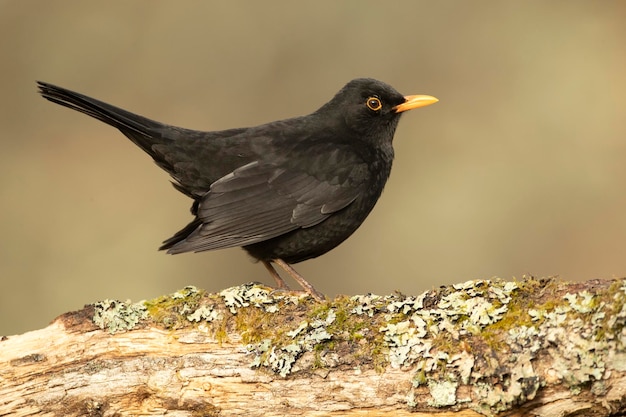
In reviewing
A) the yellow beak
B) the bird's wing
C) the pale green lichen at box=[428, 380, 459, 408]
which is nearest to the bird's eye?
the yellow beak

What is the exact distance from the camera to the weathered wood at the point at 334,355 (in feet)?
11.9

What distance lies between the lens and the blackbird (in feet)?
18.1

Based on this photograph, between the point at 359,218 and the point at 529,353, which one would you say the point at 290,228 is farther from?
the point at 529,353

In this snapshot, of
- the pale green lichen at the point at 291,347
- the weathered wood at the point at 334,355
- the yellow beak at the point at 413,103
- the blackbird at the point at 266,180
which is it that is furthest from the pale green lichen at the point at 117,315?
the yellow beak at the point at 413,103

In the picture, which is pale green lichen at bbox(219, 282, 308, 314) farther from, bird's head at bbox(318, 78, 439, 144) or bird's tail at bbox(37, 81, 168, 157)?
bird's head at bbox(318, 78, 439, 144)

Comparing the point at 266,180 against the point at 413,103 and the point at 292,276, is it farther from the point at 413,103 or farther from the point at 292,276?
the point at 413,103

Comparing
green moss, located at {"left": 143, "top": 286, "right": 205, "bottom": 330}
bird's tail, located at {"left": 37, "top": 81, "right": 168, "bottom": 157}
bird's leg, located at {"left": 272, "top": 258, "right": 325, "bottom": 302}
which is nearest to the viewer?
green moss, located at {"left": 143, "top": 286, "right": 205, "bottom": 330}

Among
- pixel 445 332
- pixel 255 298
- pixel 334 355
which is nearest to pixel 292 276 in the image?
pixel 255 298

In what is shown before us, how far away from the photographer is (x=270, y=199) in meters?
5.67

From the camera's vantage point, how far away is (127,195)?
364 inches

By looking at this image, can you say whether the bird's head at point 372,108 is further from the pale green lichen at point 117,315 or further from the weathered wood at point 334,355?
the pale green lichen at point 117,315

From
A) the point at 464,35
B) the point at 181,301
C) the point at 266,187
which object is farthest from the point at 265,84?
the point at 181,301

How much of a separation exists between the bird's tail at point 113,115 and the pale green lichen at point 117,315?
1.64 m

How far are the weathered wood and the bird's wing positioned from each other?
719 mm
